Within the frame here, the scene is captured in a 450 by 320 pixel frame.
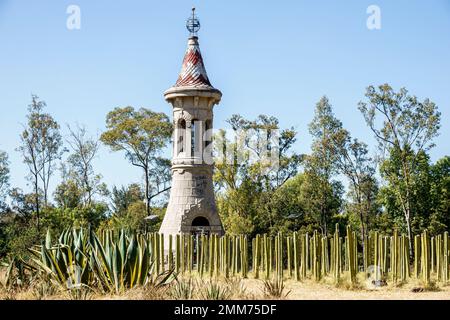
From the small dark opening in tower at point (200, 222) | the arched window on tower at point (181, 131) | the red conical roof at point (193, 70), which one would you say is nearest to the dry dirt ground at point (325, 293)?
the small dark opening in tower at point (200, 222)

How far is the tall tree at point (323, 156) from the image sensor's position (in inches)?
1439

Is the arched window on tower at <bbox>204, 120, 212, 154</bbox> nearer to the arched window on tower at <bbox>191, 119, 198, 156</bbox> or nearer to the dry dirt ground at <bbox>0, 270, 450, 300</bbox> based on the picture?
the arched window on tower at <bbox>191, 119, 198, 156</bbox>

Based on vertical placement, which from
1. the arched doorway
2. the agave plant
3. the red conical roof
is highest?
the red conical roof

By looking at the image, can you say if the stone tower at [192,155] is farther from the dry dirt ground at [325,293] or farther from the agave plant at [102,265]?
the agave plant at [102,265]

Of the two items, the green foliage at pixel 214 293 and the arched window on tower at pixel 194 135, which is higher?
the arched window on tower at pixel 194 135

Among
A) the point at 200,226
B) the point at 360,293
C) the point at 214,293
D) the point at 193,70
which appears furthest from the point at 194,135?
the point at 214,293

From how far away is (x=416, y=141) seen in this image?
34594 mm

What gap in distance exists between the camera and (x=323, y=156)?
36.8 meters

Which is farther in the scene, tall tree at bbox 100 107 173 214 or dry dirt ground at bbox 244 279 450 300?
tall tree at bbox 100 107 173 214

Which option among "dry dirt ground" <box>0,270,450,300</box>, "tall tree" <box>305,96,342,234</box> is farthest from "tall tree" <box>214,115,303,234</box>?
"dry dirt ground" <box>0,270,450,300</box>

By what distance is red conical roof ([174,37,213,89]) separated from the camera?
85.1 ft

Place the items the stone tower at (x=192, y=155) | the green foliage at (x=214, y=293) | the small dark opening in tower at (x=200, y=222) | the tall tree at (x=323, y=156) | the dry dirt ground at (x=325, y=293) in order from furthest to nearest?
the tall tree at (x=323, y=156) → the small dark opening in tower at (x=200, y=222) → the stone tower at (x=192, y=155) → the dry dirt ground at (x=325, y=293) → the green foliage at (x=214, y=293)

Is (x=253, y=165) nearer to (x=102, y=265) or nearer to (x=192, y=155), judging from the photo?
(x=192, y=155)
